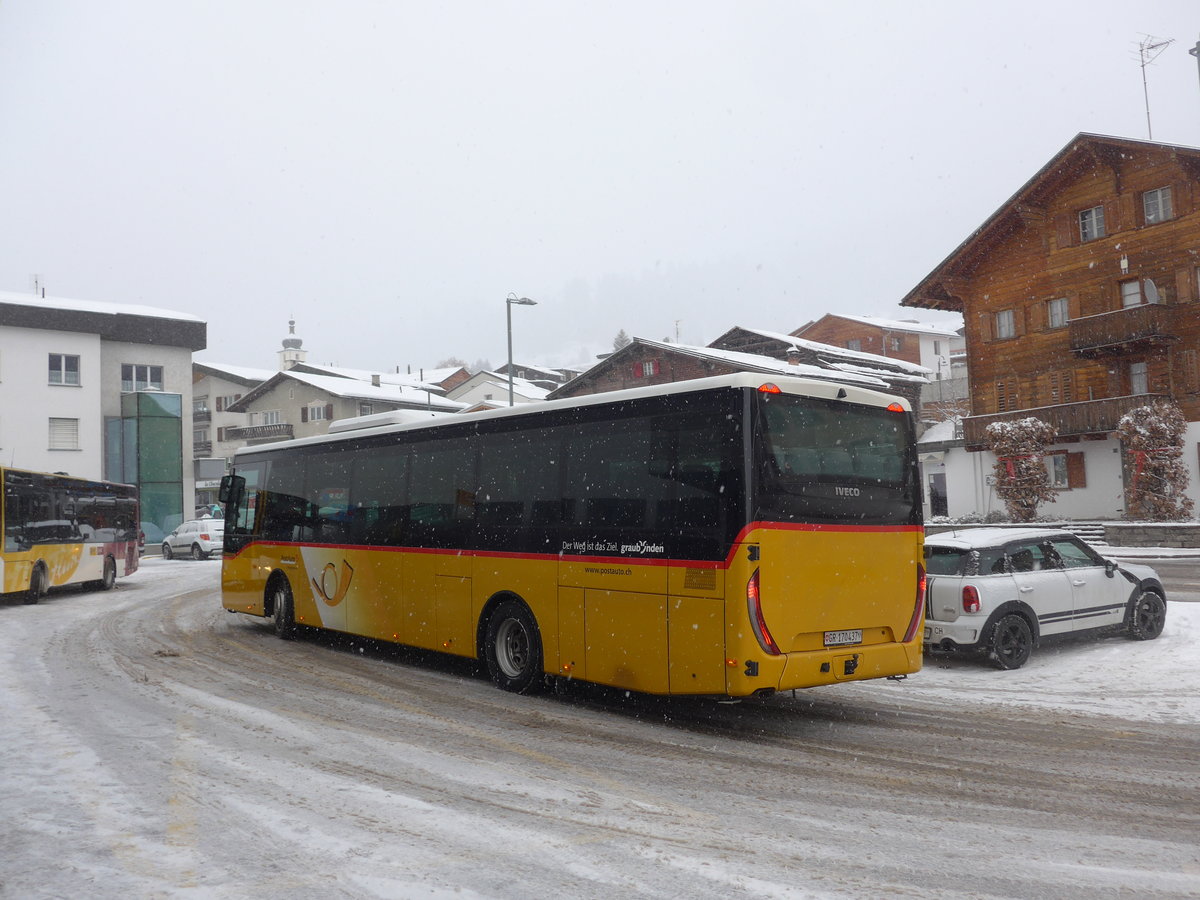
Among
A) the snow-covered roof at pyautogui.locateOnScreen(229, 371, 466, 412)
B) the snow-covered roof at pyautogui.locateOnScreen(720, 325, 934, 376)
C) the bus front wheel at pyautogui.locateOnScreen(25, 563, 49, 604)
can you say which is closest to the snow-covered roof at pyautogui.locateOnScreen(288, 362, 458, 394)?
the snow-covered roof at pyautogui.locateOnScreen(229, 371, 466, 412)

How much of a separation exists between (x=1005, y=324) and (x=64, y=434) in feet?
142

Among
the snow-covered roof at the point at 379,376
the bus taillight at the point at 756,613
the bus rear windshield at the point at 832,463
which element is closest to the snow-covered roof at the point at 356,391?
the snow-covered roof at the point at 379,376

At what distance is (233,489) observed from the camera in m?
15.7

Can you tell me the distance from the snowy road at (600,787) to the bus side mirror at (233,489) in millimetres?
4707

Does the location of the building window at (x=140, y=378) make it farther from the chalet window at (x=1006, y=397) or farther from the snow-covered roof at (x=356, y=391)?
the chalet window at (x=1006, y=397)

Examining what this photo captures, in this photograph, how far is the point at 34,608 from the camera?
19.8 meters

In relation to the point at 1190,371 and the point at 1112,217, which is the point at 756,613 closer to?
the point at 1190,371

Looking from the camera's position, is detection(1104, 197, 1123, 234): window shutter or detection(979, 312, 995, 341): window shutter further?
detection(979, 312, 995, 341): window shutter

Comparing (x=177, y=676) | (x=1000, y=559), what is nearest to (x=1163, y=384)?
(x=1000, y=559)

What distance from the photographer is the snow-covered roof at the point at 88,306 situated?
46781 mm

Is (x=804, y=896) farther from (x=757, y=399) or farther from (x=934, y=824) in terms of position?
(x=757, y=399)

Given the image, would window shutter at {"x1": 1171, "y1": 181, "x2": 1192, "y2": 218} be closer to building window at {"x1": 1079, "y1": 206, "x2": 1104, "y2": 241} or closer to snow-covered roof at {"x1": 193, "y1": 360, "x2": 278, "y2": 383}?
building window at {"x1": 1079, "y1": 206, "x2": 1104, "y2": 241}

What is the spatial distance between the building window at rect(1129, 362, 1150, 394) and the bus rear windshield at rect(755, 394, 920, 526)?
34.2m

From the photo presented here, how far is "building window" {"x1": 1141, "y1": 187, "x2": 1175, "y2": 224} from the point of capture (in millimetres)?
36781
